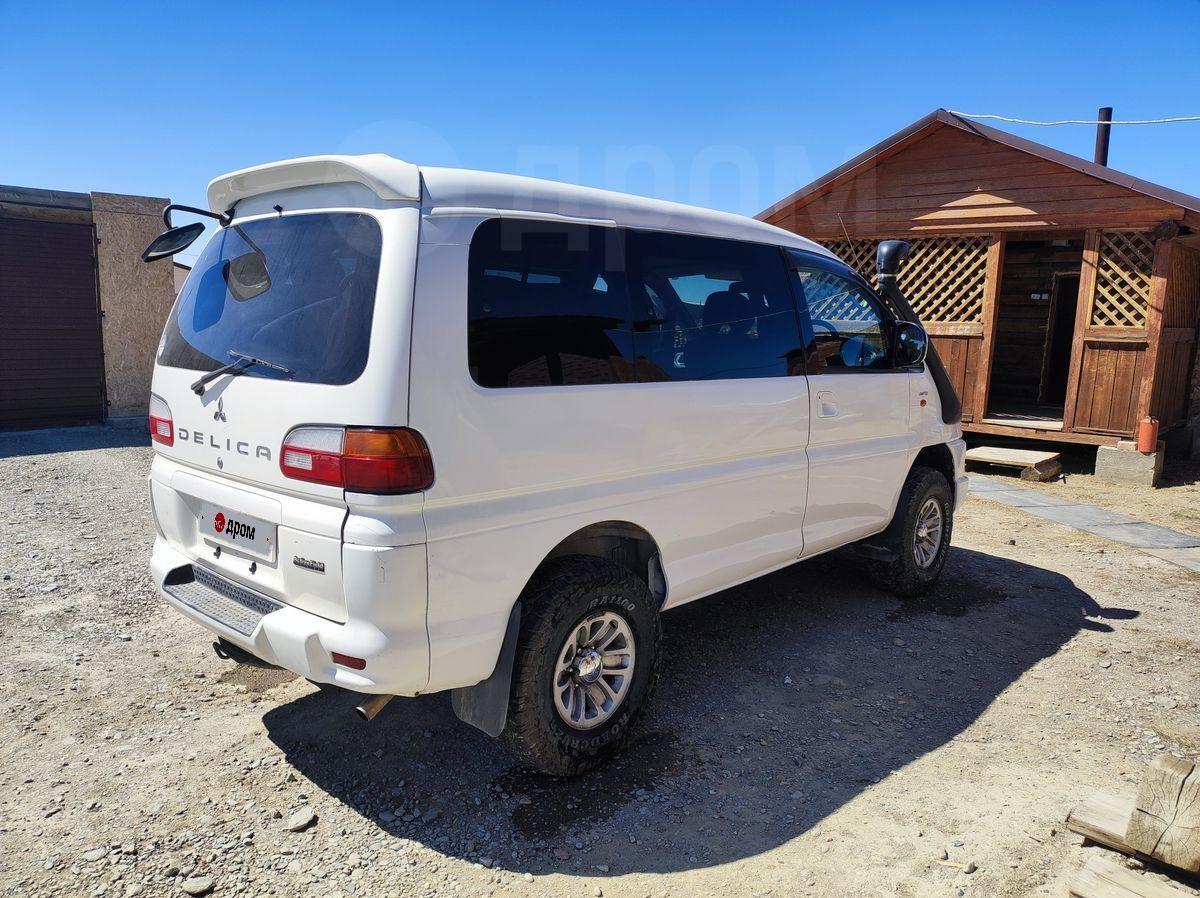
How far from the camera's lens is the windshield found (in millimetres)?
2418

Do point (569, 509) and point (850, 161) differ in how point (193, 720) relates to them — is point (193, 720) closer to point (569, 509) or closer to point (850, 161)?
point (569, 509)

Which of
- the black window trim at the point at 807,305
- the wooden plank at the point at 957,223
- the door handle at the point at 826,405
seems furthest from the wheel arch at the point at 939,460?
the wooden plank at the point at 957,223

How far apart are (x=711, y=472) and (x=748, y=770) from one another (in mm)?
1193

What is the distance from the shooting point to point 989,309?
10.0 metres

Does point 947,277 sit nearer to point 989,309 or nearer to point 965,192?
point 989,309

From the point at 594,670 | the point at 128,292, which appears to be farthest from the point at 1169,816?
the point at 128,292

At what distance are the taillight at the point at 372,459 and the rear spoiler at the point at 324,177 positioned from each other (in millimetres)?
742

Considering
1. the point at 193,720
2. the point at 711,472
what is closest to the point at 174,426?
the point at 193,720

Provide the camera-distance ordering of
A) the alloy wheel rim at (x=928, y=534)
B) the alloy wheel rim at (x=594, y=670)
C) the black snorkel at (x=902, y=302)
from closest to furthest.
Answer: the alloy wheel rim at (x=594, y=670), the black snorkel at (x=902, y=302), the alloy wheel rim at (x=928, y=534)

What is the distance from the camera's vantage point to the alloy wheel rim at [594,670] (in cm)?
288

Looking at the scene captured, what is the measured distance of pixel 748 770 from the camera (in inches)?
122

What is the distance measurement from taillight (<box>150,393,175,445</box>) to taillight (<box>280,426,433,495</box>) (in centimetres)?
102

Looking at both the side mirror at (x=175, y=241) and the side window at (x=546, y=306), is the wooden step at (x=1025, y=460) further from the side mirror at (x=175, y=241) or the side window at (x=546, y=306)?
the side mirror at (x=175, y=241)

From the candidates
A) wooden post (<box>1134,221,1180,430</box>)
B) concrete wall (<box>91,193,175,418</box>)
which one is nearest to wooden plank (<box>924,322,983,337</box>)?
wooden post (<box>1134,221,1180,430</box>)
